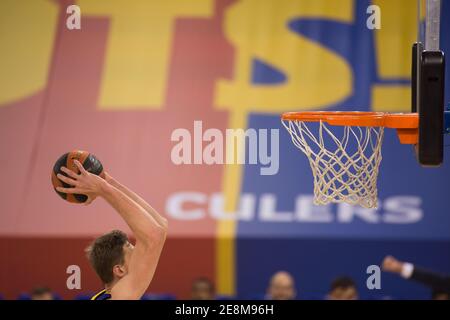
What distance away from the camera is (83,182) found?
3768mm

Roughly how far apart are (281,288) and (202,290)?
0.59 meters

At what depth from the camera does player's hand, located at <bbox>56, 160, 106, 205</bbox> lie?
145 inches

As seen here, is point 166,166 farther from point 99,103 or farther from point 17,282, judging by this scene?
point 17,282

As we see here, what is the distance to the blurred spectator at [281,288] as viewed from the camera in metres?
6.11

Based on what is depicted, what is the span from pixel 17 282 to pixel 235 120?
6.92 feet

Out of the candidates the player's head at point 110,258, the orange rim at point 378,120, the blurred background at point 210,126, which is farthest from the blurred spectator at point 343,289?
the player's head at point 110,258

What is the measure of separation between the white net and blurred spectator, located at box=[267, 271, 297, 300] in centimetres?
111

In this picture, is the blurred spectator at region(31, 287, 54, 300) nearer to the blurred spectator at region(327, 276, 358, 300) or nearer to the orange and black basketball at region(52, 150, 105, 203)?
the blurred spectator at region(327, 276, 358, 300)

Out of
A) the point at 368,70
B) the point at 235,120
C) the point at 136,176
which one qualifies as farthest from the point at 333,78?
the point at 136,176

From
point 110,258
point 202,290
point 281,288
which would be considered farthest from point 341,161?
point 110,258

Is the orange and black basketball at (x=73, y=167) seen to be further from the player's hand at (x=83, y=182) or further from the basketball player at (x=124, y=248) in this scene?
the basketball player at (x=124, y=248)

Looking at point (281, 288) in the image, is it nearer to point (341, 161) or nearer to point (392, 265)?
point (392, 265)

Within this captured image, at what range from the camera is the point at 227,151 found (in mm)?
5688

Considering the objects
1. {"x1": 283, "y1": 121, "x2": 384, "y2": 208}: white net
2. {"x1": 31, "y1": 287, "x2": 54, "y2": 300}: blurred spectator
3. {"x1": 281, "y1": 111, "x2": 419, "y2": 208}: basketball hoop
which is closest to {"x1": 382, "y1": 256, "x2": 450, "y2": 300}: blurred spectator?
{"x1": 283, "y1": 121, "x2": 384, "y2": 208}: white net
